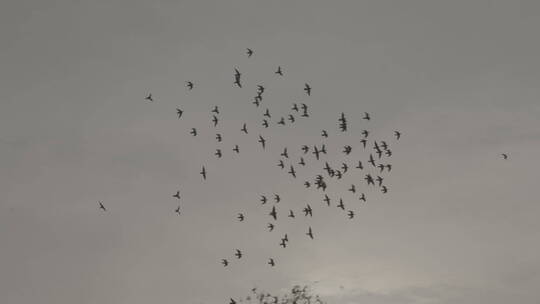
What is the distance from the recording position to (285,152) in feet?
125

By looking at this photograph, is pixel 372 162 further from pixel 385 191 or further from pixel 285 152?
pixel 285 152

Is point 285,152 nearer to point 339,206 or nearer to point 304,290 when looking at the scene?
point 339,206

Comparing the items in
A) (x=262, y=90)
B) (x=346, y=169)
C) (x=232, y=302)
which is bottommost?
(x=232, y=302)

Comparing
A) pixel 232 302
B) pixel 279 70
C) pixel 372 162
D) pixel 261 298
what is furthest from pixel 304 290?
pixel 279 70

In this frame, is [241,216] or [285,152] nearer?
[241,216]

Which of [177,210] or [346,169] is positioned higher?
[346,169]

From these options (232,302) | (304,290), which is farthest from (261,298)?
(232,302)

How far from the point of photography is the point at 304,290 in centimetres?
5266

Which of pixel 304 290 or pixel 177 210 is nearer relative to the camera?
pixel 177 210

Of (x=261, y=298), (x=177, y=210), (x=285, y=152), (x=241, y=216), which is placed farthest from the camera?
(x=261, y=298)

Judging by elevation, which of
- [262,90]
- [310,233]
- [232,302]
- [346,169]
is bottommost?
[232,302]

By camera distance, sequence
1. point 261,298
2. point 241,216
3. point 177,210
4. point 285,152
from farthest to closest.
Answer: point 261,298, point 285,152, point 177,210, point 241,216

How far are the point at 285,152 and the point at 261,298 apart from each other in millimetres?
19887

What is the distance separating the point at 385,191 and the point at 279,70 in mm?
11350
